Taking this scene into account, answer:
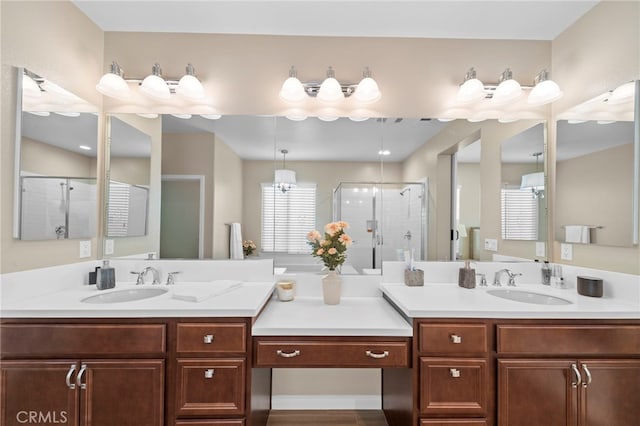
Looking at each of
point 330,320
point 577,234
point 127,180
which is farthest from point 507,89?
point 127,180

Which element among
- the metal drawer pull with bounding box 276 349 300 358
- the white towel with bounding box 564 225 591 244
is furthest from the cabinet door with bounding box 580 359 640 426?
the metal drawer pull with bounding box 276 349 300 358

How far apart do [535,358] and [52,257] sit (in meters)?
2.55

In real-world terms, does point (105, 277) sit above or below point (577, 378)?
above

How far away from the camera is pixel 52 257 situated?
1624 millimetres

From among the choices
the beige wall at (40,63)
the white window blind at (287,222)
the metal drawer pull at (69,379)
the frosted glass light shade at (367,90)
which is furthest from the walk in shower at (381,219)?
the beige wall at (40,63)

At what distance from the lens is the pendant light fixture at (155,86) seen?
6.08ft

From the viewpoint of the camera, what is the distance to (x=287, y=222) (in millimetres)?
2010

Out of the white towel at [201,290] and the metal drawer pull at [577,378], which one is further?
the white towel at [201,290]

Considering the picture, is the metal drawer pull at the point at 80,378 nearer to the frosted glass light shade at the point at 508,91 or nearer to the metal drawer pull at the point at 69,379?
the metal drawer pull at the point at 69,379

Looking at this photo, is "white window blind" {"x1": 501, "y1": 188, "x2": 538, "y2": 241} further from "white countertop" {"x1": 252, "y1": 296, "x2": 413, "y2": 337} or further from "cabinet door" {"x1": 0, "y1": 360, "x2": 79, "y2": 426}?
"cabinet door" {"x1": 0, "y1": 360, "x2": 79, "y2": 426}

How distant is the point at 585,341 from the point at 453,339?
0.61m

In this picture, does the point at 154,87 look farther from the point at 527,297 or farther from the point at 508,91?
the point at 527,297

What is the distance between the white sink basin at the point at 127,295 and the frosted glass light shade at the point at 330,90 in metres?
1.58

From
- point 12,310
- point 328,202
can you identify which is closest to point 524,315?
point 328,202
